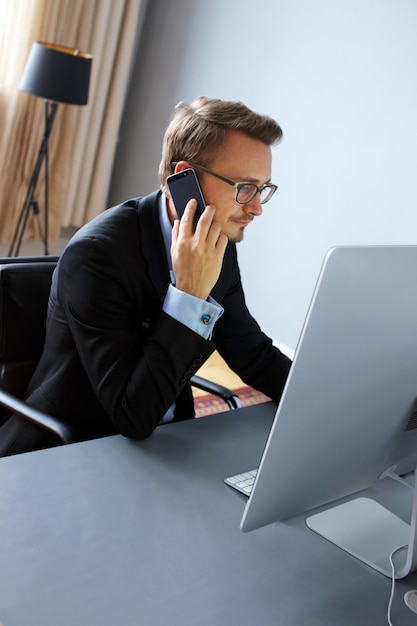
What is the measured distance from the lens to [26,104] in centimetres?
395

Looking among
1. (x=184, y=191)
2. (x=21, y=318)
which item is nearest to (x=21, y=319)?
(x=21, y=318)

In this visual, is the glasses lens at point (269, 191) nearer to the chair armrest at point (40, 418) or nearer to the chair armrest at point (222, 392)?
the chair armrest at point (222, 392)

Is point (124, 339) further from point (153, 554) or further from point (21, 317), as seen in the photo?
point (153, 554)

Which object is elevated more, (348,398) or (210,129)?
(210,129)

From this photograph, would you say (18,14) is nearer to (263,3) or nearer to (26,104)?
(26,104)

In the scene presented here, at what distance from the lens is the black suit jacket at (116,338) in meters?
1.36

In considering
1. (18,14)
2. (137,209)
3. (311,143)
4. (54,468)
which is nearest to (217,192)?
(137,209)

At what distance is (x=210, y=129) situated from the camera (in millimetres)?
1566

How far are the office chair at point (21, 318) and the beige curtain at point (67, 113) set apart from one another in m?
2.50

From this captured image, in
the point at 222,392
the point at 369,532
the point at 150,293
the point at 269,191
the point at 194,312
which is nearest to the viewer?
the point at 369,532

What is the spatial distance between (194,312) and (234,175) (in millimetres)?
358

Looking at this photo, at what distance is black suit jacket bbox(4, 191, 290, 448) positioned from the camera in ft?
4.46

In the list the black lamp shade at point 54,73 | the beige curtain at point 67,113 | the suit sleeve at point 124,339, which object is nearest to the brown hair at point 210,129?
the suit sleeve at point 124,339

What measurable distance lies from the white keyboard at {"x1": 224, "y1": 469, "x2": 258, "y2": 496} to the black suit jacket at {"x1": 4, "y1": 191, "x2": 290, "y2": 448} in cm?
19
